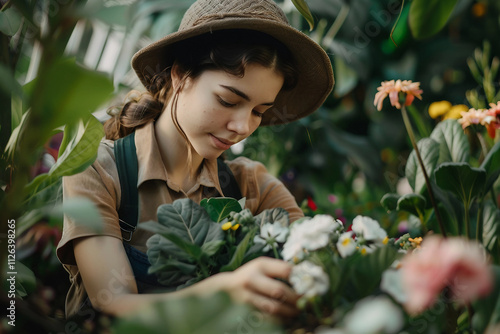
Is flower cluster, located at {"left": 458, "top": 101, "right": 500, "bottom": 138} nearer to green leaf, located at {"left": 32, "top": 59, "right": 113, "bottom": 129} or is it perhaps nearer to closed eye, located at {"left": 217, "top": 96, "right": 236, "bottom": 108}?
closed eye, located at {"left": 217, "top": 96, "right": 236, "bottom": 108}

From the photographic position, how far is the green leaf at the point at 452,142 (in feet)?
3.32

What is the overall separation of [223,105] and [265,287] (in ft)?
1.47

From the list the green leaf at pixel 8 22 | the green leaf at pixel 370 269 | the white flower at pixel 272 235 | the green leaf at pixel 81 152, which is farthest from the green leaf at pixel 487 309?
the green leaf at pixel 8 22

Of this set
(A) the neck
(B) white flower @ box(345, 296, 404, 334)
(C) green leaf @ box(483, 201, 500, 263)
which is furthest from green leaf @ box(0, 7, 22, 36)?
(C) green leaf @ box(483, 201, 500, 263)

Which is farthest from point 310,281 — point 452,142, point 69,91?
point 452,142

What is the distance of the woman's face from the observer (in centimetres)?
89

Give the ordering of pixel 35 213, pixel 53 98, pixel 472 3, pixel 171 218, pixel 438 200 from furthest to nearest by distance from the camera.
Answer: pixel 472 3
pixel 438 200
pixel 171 218
pixel 35 213
pixel 53 98

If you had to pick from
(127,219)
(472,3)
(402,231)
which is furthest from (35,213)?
(472,3)

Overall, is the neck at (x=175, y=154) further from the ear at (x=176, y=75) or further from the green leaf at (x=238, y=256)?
the green leaf at (x=238, y=256)

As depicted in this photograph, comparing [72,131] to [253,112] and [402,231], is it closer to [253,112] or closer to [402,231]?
[253,112]

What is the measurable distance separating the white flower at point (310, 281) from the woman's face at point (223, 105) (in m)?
0.44

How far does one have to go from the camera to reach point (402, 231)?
1.61 m

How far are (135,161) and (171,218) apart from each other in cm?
28

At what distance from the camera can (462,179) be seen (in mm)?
838
